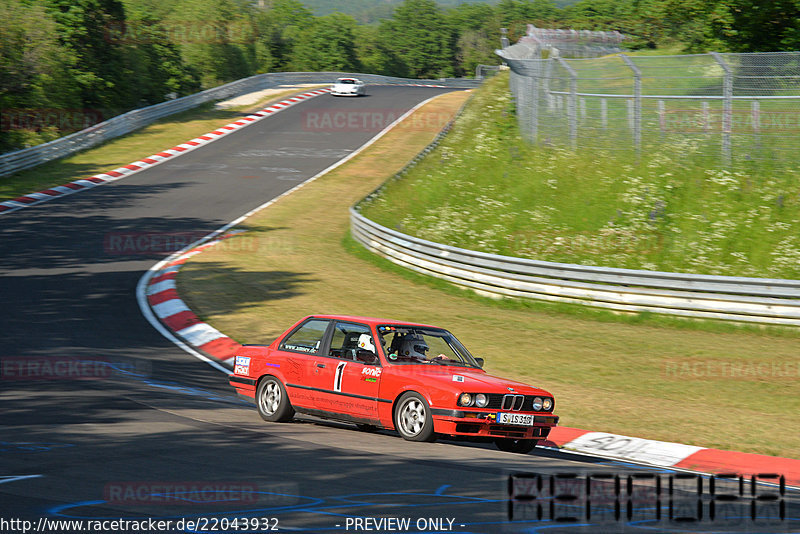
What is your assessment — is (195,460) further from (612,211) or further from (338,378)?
(612,211)

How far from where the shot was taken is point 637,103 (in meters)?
21.5

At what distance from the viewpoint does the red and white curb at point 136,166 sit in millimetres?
27297

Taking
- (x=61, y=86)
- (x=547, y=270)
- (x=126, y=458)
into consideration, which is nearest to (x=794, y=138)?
(x=547, y=270)

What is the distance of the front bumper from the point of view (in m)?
8.73

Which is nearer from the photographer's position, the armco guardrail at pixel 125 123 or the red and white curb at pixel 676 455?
the red and white curb at pixel 676 455

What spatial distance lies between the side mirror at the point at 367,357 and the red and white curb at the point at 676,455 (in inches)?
94.7

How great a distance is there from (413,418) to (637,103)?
14.8m

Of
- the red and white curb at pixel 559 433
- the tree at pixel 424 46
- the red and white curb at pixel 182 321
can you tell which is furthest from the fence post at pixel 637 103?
the tree at pixel 424 46

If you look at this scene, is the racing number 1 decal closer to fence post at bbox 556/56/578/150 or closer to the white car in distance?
fence post at bbox 556/56/578/150

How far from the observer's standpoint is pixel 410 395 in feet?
29.9

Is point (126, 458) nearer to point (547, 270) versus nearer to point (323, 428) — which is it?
point (323, 428)
